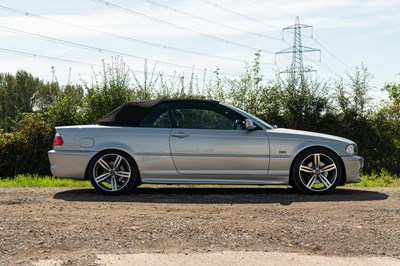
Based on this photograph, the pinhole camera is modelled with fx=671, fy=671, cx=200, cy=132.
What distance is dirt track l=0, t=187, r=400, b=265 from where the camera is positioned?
6.79m

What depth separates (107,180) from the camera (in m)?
10.9

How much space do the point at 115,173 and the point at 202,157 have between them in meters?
1.44

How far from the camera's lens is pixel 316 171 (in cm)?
1095

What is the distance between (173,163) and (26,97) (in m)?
63.1

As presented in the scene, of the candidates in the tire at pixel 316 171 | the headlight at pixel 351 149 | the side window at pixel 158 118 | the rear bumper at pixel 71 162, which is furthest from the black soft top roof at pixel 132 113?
the headlight at pixel 351 149

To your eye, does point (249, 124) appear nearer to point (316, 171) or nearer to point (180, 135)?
point (180, 135)

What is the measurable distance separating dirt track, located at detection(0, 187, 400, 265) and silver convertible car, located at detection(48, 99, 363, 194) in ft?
1.01

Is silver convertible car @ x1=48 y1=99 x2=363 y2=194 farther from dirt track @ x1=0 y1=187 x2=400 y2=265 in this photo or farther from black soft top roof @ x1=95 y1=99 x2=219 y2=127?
dirt track @ x1=0 y1=187 x2=400 y2=265

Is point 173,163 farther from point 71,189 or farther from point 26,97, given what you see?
point 26,97

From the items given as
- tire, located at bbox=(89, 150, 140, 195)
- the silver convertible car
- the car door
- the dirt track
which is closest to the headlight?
the silver convertible car

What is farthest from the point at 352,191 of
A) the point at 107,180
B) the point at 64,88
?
the point at 64,88

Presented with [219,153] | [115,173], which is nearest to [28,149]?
[115,173]

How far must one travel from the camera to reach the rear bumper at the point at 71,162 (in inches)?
430

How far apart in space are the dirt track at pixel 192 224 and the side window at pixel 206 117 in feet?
3.78
